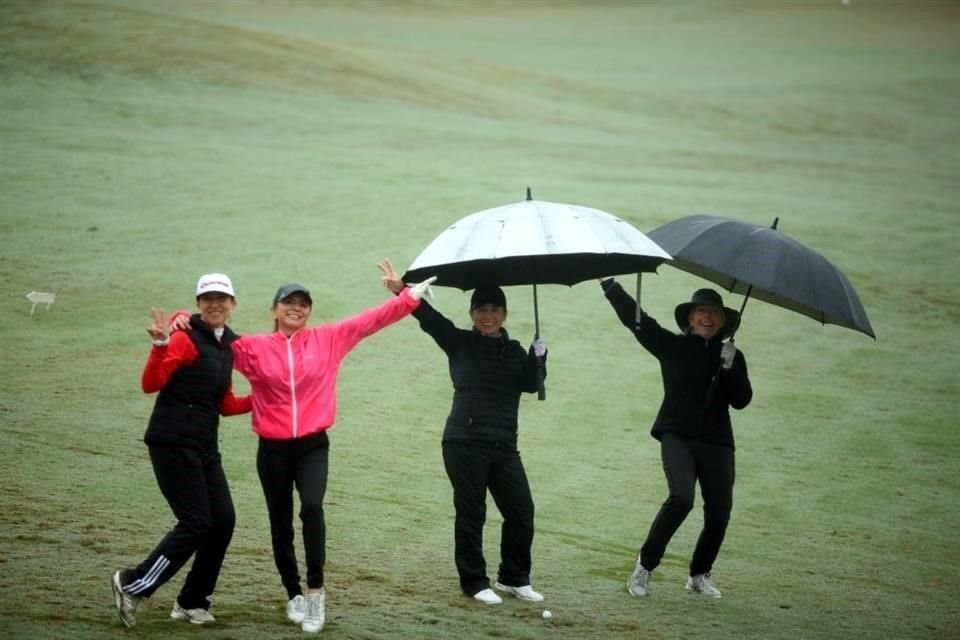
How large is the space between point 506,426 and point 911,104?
45.3 metres

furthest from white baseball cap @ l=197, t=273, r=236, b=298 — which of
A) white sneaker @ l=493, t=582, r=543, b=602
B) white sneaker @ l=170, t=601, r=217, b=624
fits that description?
white sneaker @ l=493, t=582, r=543, b=602

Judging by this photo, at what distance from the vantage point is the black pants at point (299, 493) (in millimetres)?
7297

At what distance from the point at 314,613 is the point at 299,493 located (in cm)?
68

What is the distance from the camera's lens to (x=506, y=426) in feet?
26.9

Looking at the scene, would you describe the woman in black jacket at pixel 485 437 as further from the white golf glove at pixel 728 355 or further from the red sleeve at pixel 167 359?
the red sleeve at pixel 167 359

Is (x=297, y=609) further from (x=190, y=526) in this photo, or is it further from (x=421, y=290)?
(x=421, y=290)

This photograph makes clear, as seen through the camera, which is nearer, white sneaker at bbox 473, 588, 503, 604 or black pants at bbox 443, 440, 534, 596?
white sneaker at bbox 473, 588, 503, 604

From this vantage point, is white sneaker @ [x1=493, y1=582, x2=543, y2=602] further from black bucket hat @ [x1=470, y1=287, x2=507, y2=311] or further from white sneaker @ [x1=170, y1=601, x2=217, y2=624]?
white sneaker @ [x1=170, y1=601, x2=217, y2=624]

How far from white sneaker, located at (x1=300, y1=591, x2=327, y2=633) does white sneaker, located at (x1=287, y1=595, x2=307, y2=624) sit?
0.20 ft

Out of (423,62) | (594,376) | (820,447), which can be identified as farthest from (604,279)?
(423,62)

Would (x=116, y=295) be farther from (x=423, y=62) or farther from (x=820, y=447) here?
(x=423, y=62)

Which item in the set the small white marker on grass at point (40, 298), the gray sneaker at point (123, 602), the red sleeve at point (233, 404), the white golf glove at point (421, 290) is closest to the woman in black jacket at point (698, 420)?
the white golf glove at point (421, 290)

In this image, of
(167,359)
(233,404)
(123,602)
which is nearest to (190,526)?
(123,602)

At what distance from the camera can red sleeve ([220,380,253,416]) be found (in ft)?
24.2
